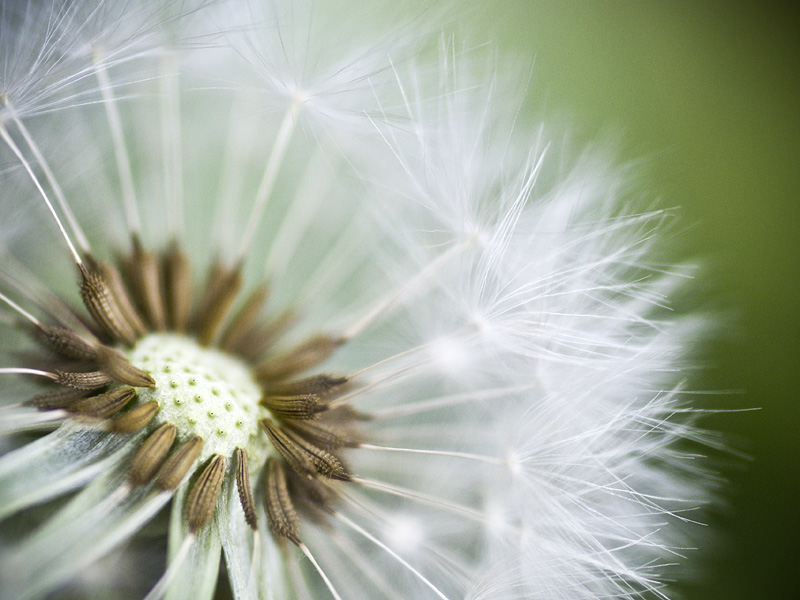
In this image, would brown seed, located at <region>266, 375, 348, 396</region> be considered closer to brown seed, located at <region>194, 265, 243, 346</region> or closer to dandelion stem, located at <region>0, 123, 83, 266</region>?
brown seed, located at <region>194, 265, 243, 346</region>

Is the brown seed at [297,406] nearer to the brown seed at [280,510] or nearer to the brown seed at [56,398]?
the brown seed at [280,510]

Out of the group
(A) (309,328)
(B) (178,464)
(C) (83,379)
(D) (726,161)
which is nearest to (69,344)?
(C) (83,379)

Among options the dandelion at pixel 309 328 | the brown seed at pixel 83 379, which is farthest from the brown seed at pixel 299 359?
the brown seed at pixel 83 379

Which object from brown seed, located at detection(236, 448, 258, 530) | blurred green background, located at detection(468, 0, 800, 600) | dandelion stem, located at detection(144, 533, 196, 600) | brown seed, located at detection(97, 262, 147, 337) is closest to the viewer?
dandelion stem, located at detection(144, 533, 196, 600)

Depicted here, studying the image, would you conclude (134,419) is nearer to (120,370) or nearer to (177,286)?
(120,370)

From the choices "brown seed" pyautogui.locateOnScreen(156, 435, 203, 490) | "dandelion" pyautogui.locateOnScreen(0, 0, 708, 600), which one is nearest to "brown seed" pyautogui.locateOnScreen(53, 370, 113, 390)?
"dandelion" pyautogui.locateOnScreen(0, 0, 708, 600)

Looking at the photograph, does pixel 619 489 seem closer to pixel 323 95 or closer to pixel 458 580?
pixel 458 580
